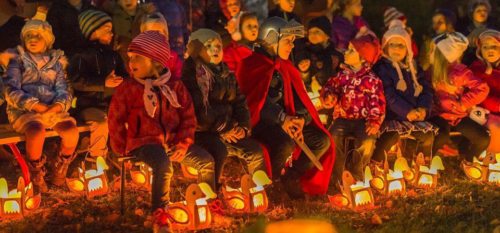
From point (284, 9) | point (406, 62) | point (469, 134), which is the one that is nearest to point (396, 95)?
point (406, 62)

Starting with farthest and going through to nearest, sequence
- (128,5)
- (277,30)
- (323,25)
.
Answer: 1. (323,25)
2. (128,5)
3. (277,30)

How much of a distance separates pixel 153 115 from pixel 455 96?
145 inches

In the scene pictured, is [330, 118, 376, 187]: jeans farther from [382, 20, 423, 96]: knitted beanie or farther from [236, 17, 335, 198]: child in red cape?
[382, 20, 423, 96]: knitted beanie

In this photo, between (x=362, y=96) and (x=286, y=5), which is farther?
(x=286, y=5)

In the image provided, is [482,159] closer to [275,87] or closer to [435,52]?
[435,52]

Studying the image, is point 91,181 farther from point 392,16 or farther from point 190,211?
point 392,16

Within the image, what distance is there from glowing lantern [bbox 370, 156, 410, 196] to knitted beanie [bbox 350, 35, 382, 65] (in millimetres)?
1014

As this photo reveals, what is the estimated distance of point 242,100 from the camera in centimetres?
657

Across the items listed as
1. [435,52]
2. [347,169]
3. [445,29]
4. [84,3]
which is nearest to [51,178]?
[84,3]

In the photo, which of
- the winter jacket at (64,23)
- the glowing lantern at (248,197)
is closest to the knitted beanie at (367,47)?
the glowing lantern at (248,197)

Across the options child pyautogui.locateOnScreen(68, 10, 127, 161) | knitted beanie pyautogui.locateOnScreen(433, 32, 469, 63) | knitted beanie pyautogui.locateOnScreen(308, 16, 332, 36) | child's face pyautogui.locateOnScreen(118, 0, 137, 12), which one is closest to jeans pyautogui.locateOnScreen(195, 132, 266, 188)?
child pyautogui.locateOnScreen(68, 10, 127, 161)

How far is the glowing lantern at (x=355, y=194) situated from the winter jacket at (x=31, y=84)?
2.62 meters

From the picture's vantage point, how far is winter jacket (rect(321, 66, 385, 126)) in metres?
7.00

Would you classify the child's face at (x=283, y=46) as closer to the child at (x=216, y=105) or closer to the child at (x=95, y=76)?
the child at (x=216, y=105)
